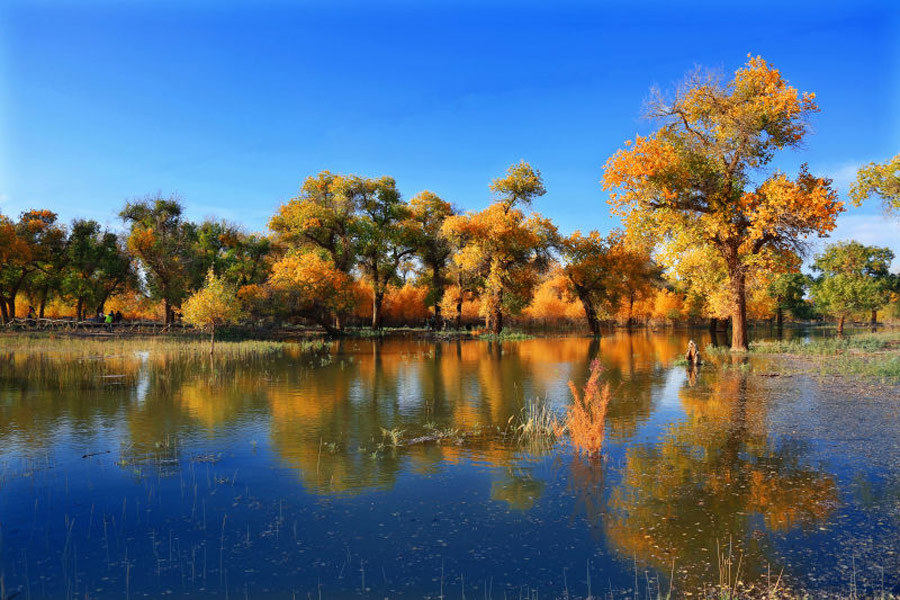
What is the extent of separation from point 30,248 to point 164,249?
38.5 feet

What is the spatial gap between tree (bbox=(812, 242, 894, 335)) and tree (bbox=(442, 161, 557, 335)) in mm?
23720

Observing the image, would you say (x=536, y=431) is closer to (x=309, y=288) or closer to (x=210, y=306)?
(x=210, y=306)

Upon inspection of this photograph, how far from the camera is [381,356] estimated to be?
35.8 meters

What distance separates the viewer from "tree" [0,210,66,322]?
5319cm

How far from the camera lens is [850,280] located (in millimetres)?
51312

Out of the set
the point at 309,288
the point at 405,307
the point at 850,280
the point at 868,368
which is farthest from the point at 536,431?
the point at 405,307

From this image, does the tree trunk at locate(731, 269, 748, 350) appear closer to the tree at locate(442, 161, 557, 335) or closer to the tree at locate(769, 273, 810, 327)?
the tree at locate(442, 161, 557, 335)

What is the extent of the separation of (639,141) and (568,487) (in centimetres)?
2420

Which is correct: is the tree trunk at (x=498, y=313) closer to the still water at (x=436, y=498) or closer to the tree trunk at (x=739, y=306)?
the tree trunk at (x=739, y=306)

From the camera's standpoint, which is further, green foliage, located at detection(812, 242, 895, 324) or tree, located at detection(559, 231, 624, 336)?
tree, located at detection(559, 231, 624, 336)

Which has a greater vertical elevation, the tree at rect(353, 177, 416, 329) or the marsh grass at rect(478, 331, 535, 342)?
the tree at rect(353, 177, 416, 329)

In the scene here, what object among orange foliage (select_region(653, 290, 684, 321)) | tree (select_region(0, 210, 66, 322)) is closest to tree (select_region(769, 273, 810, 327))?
orange foliage (select_region(653, 290, 684, 321))

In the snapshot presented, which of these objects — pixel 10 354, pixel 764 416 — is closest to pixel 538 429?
pixel 764 416

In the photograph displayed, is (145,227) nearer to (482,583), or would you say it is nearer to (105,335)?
(105,335)
